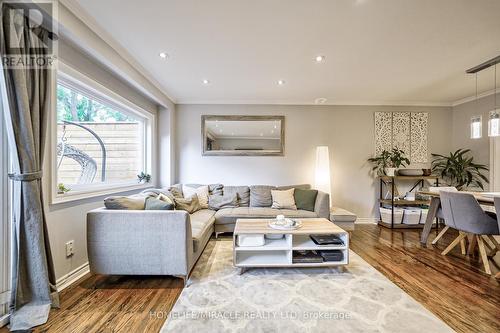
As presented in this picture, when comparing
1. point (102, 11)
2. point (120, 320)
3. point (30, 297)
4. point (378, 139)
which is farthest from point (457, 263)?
point (102, 11)

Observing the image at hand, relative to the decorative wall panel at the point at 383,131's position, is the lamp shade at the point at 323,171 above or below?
below

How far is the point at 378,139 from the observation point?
436 cm

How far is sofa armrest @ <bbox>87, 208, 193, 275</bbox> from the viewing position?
2.01 meters

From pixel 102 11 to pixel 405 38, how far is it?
287cm

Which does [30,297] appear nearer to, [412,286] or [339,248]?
[339,248]

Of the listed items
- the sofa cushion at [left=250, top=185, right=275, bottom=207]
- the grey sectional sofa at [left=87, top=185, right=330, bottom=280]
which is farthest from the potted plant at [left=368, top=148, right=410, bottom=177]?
the grey sectional sofa at [left=87, top=185, right=330, bottom=280]

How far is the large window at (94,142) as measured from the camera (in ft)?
7.39

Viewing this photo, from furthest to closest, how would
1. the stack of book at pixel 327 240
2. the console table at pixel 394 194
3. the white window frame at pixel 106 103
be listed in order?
the console table at pixel 394 194 → the stack of book at pixel 327 240 → the white window frame at pixel 106 103

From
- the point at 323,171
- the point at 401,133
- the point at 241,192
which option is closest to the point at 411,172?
the point at 401,133

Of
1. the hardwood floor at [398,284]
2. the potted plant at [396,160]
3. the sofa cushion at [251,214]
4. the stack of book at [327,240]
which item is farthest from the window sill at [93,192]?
the potted plant at [396,160]

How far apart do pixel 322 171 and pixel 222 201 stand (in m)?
1.95

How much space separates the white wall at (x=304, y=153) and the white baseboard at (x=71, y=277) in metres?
2.28

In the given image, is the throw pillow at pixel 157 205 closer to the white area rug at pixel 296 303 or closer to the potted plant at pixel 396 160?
the white area rug at pixel 296 303

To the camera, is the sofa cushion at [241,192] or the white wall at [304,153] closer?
the sofa cushion at [241,192]
